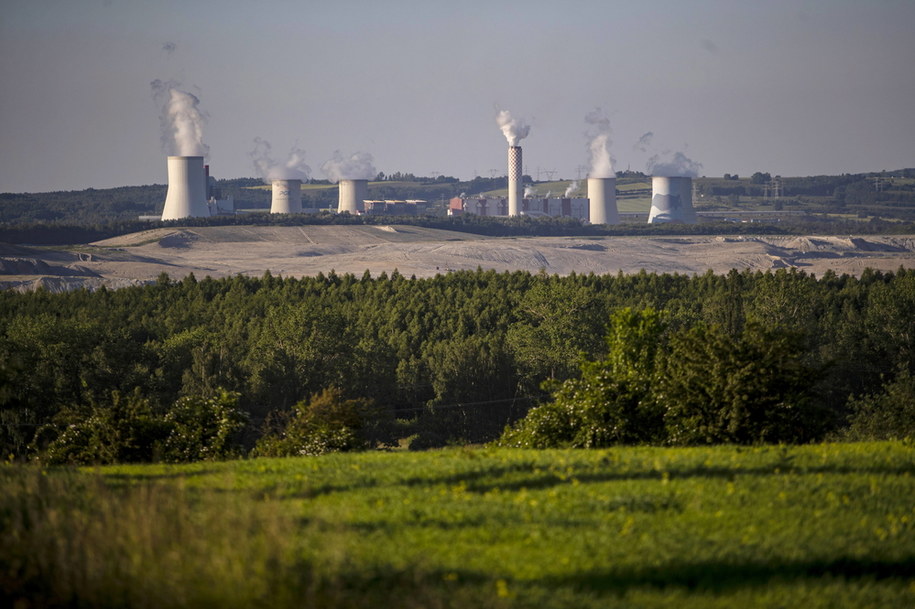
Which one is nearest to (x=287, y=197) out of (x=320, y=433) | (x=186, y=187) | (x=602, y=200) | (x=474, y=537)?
(x=186, y=187)

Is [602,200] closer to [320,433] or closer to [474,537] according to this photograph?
[320,433]

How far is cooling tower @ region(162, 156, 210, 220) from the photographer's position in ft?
341

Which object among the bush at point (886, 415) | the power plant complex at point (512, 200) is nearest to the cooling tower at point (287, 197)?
the power plant complex at point (512, 200)

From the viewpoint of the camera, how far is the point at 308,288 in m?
76.0

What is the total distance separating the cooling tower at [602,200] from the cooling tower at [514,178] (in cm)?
1280

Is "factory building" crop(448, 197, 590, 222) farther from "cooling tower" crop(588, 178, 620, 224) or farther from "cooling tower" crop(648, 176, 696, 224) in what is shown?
"cooling tower" crop(648, 176, 696, 224)

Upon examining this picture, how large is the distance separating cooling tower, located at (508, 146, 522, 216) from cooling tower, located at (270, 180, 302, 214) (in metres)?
31.5

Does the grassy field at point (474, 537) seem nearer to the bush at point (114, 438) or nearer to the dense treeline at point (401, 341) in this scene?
the bush at point (114, 438)

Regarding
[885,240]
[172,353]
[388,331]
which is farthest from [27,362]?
[885,240]

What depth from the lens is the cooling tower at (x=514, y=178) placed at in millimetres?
149250

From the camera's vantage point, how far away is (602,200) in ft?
472

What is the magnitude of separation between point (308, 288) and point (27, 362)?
3357 centimetres

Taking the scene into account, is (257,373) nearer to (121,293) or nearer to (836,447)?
(121,293)

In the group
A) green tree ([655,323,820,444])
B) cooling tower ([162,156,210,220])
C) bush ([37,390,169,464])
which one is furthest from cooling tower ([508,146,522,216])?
green tree ([655,323,820,444])
